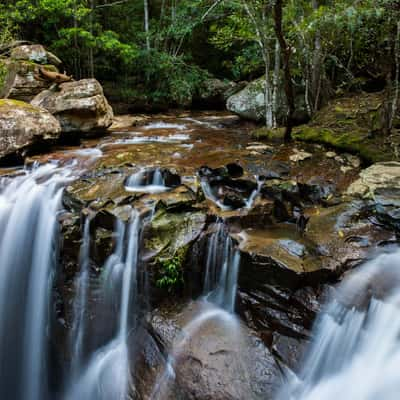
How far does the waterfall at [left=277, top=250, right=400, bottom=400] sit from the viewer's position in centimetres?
276

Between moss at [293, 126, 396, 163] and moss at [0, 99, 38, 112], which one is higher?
moss at [0, 99, 38, 112]

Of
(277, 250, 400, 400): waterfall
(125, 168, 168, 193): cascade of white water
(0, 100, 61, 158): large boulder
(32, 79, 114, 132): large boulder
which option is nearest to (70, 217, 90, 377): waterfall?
(125, 168, 168, 193): cascade of white water

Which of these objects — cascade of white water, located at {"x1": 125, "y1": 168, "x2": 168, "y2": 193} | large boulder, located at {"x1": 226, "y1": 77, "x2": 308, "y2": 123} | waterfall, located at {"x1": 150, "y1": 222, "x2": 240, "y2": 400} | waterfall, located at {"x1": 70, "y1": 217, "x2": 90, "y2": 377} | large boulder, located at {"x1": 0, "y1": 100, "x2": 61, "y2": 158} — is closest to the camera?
waterfall, located at {"x1": 150, "y1": 222, "x2": 240, "y2": 400}

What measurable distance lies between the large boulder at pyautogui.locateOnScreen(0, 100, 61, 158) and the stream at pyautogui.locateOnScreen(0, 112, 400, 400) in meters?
0.48

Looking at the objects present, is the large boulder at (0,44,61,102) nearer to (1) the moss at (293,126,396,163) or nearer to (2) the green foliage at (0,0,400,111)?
(2) the green foliage at (0,0,400,111)

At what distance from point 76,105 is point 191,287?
206 inches

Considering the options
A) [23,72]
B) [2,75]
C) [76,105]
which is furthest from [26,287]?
[23,72]

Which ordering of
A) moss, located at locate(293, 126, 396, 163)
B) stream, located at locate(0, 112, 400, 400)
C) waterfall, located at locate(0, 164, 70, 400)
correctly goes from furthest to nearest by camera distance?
1. moss, located at locate(293, 126, 396, 163)
2. waterfall, located at locate(0, 164, 70, 400)
3. stream, located at locate(0, 112, 400, 400)

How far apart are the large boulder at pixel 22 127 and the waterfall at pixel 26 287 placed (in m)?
1.17

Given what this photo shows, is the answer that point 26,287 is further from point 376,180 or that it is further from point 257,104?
point 257,104

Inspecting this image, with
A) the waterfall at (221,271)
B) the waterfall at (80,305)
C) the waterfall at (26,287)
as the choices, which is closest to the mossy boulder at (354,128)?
the waterfall at (221,271)

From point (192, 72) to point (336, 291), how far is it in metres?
11.9

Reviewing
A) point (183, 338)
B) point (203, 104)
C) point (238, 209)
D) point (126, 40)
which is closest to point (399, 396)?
point (183, 338)

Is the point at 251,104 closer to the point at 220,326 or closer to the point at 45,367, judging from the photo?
the point at 220,326
